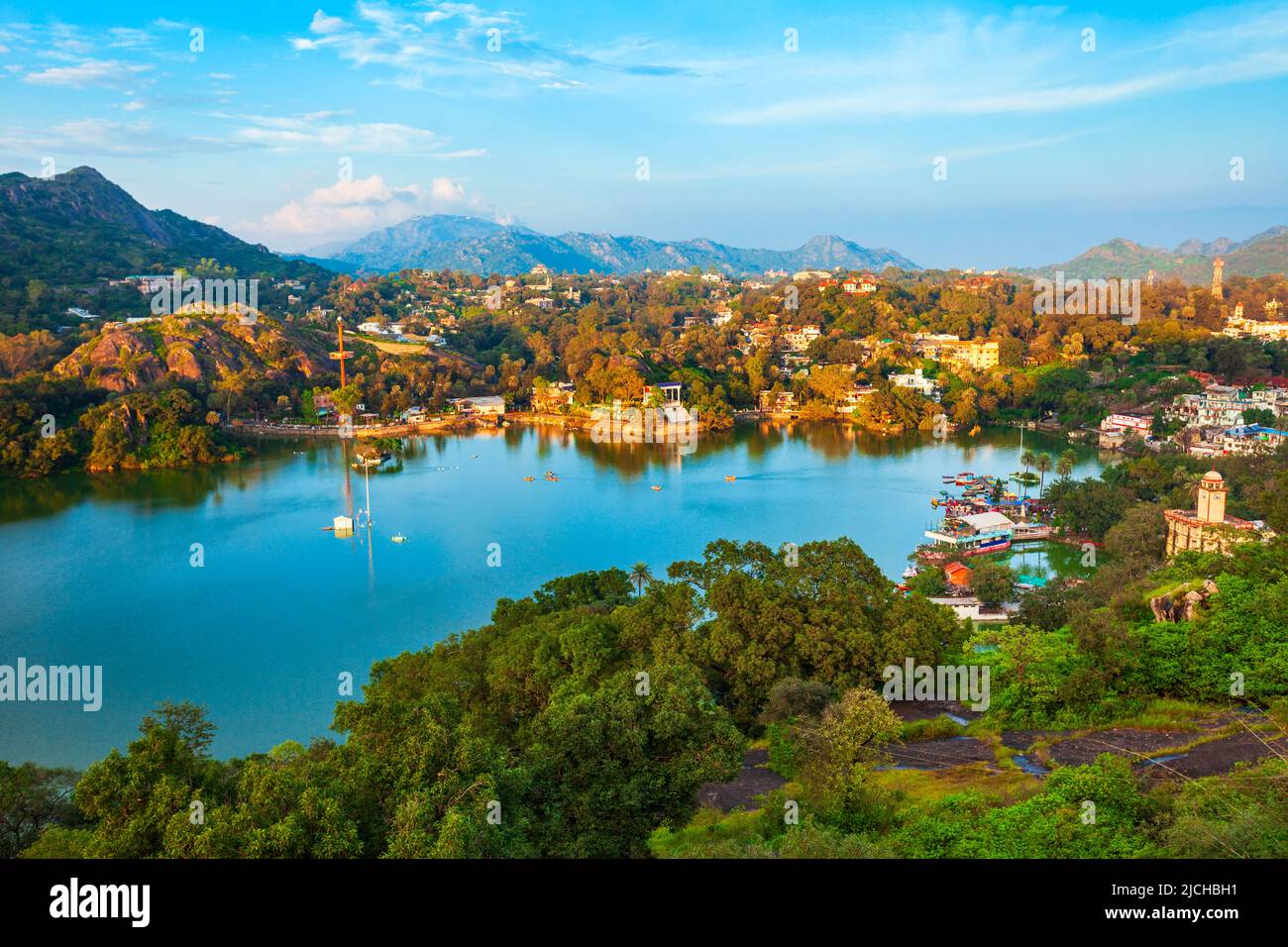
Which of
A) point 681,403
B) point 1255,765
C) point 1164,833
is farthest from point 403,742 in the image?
point 681,403

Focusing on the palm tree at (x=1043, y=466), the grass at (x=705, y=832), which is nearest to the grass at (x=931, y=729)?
the grass at (x=705, y=832)

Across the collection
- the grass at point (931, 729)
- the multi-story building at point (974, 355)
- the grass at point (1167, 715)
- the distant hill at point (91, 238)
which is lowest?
the grass at point (931, 729)

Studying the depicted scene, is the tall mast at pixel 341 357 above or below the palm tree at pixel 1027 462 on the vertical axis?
above

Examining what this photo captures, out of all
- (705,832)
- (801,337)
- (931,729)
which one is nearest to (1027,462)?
(931,729)

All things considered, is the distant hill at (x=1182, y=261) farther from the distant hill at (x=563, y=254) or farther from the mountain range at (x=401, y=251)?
the distant hill at (x=563, y=254)

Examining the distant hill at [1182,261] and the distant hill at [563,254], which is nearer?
the distant hill at [1182,261]
